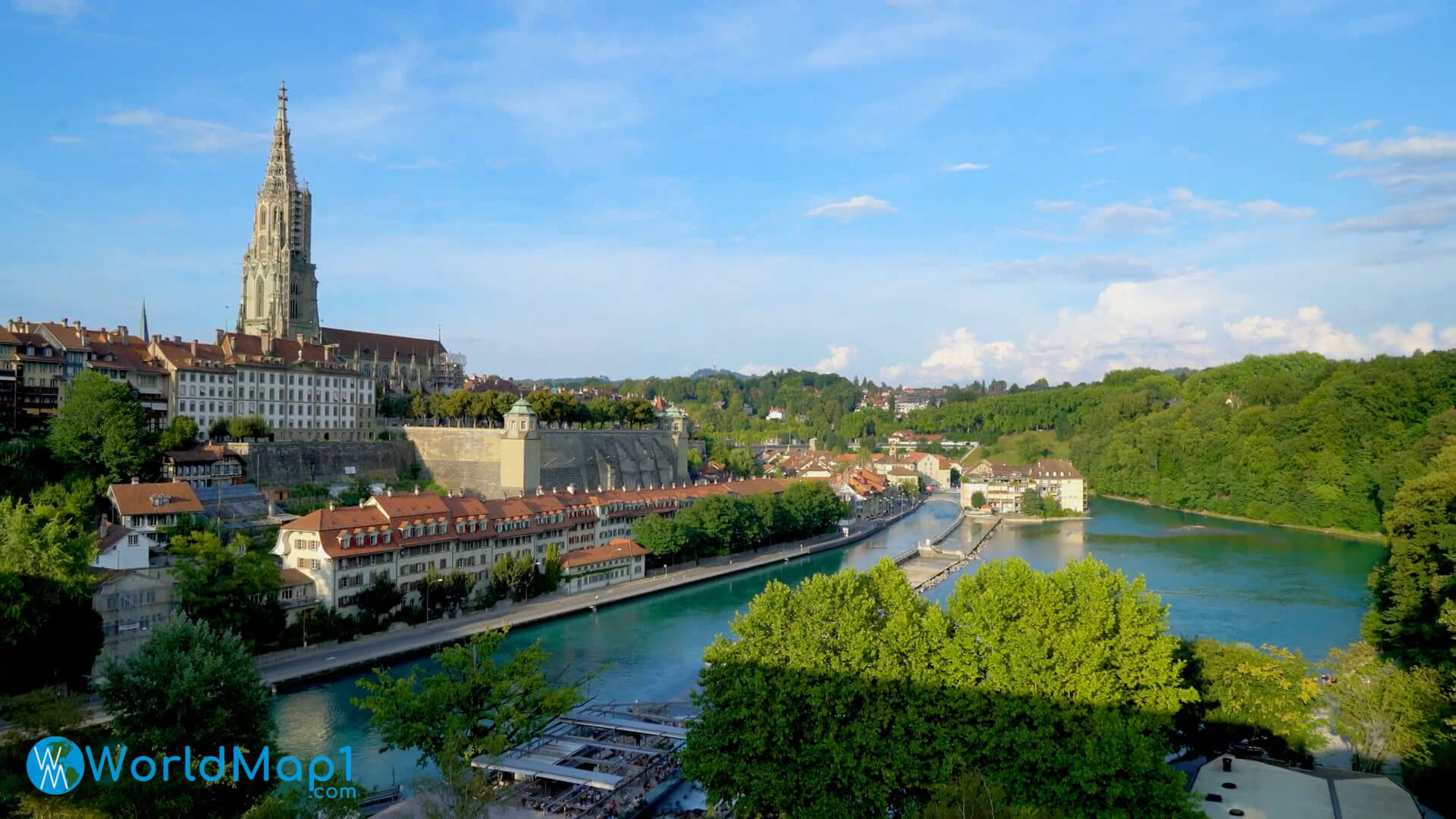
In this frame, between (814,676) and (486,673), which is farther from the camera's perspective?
(486,673)

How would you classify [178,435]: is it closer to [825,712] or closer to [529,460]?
[529,460]

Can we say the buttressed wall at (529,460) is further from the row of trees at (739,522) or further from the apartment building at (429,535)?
the row of trees at (739,522)

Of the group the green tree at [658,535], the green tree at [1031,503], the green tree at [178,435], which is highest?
the green tree at [178,435]

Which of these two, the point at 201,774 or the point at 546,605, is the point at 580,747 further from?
the point at 546,605

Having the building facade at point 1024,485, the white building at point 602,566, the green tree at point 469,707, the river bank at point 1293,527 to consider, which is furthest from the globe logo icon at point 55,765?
the building facade at point 1024,485

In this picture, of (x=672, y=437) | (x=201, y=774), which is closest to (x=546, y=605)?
(x=201, y=774)

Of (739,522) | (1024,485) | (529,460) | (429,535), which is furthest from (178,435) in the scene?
(1024,485)
